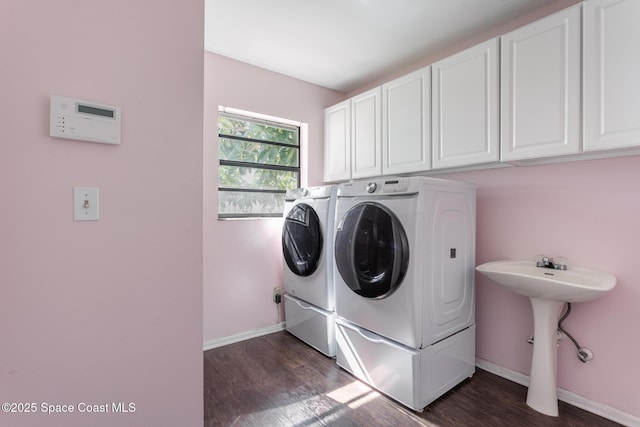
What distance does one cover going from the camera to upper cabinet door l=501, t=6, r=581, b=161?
1.55 m

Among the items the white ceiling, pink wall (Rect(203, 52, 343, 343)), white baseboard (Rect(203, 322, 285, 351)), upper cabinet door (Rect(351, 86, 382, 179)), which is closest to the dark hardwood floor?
white baseboard (Rect(203, 322, 285, 351))

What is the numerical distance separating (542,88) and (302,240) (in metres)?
1.93

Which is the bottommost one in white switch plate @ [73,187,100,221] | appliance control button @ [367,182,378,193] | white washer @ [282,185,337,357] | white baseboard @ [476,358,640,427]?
white baseboard @ [476,358,640,427]

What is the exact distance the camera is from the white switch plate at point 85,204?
105 cm

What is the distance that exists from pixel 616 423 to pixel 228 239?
113 inches

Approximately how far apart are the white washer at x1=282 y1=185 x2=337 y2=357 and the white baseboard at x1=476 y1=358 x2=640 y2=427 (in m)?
1.24

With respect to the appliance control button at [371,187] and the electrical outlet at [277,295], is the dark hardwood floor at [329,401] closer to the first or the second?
the electrical outlet at [277,295]

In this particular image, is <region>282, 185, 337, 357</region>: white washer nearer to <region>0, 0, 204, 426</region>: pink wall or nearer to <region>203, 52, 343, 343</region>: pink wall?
<region>203, 52, 343, 343</region>: pink wall

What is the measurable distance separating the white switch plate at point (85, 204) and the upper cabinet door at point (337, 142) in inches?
85.6

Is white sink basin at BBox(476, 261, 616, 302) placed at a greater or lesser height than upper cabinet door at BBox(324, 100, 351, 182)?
lesser

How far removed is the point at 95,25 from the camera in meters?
1.07

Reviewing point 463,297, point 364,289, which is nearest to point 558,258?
point 463,297

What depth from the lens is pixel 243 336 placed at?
2.71 meters

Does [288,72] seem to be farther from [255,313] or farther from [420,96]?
[255,313]
